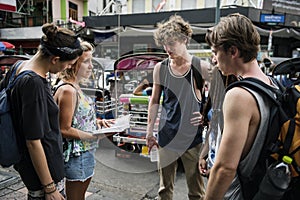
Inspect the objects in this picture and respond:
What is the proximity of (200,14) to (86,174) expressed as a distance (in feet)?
31.4

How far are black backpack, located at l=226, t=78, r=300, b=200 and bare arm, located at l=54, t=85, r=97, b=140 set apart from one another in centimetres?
115

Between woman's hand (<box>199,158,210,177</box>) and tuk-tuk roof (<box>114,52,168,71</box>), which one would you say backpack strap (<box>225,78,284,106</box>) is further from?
tuk-tuk roof (<box>114,52,168,71</box>)

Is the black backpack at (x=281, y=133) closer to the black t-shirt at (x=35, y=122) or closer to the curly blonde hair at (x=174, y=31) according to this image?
the black t-shirt at (x=35, y=122)

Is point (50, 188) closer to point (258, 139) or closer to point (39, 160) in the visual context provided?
point (39, 160)

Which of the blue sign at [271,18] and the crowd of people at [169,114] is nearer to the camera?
the crowd of people at [169,114]

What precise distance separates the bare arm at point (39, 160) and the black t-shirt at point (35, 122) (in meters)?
0.04

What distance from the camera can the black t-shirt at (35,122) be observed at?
4.72 ft

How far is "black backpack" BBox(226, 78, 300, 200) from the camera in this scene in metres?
1.18

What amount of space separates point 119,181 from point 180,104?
6.75ft

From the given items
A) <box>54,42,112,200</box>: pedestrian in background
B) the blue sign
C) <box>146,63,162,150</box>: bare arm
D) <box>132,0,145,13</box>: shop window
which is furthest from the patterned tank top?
<box>132,0,145,13</box>: shop window

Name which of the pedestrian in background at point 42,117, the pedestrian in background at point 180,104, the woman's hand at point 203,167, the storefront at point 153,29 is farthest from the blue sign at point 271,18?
the pedestrian in background at point 42,117

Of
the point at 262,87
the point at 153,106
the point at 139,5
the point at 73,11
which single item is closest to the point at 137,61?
the point at 153,106

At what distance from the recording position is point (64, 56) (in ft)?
5.37

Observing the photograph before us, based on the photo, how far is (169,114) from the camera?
96.0 inches
